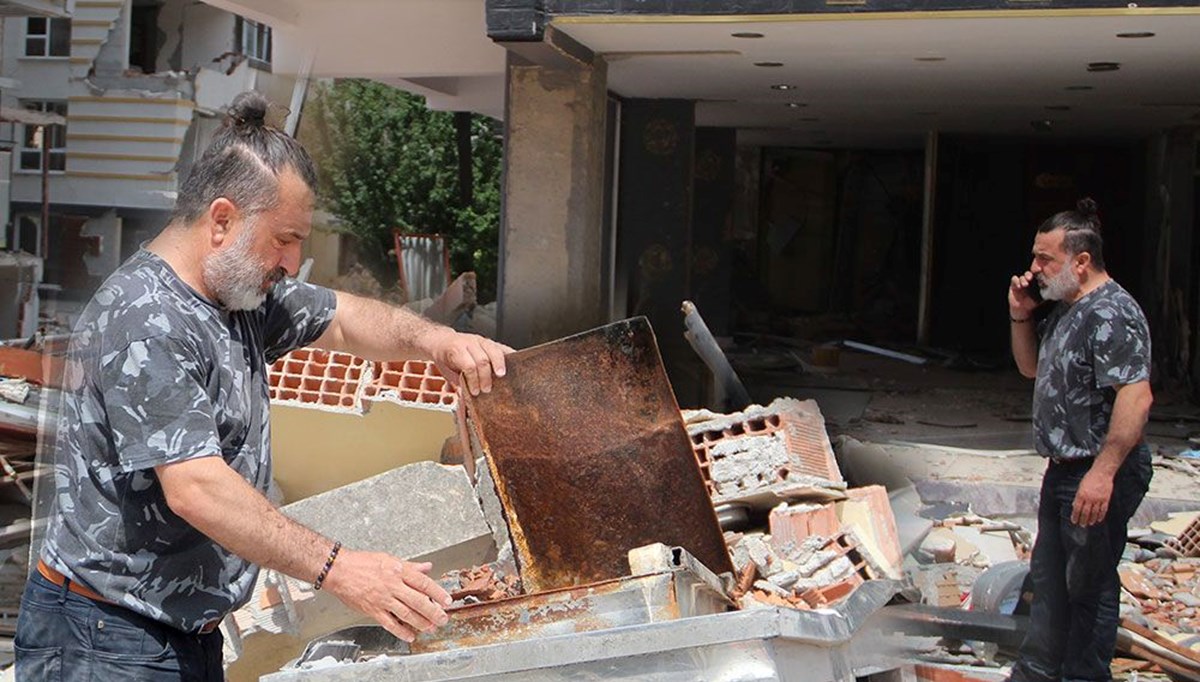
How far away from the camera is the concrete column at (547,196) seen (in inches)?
384

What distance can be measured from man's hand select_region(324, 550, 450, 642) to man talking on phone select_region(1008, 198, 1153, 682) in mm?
3298

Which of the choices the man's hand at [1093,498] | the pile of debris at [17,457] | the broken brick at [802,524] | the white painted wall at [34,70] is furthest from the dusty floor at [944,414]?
the white painted wall at [34,70]

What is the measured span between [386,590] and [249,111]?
3.60 ft

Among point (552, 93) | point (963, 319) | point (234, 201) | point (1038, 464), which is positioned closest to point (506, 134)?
point (552, 93)

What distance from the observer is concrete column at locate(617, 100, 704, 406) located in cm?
1331

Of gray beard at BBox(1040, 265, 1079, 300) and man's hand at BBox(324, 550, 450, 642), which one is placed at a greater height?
gray beard at BBox(1040, 265, 1079, 300)

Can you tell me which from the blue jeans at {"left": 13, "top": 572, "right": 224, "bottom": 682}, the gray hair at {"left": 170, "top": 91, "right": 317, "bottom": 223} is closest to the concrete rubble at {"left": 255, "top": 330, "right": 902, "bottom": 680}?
the blue jeans at {"left": 13, "top": 572, "right": 224, "bottom": 682}

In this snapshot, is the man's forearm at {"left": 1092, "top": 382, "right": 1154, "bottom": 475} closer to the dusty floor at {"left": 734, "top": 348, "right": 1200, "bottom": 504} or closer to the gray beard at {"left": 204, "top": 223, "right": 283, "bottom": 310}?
the gray beard at {"left": 204, "top": 223, "right": 283, "bottom": 310}

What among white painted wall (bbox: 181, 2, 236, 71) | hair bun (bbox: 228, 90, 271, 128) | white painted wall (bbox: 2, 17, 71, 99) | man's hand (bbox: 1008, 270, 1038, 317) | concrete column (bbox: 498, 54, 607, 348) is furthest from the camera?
white painted wall (bbox: 181, 2, 236, 71)

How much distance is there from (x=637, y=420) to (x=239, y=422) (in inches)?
77.9

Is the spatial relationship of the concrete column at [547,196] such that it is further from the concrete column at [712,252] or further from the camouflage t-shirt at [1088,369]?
the concrete column at [712,252]

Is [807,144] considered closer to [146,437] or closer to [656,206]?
[656,206]

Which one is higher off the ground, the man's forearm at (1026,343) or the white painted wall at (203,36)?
the white painted wall at (203,36)

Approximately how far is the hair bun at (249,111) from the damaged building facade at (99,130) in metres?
22.4
